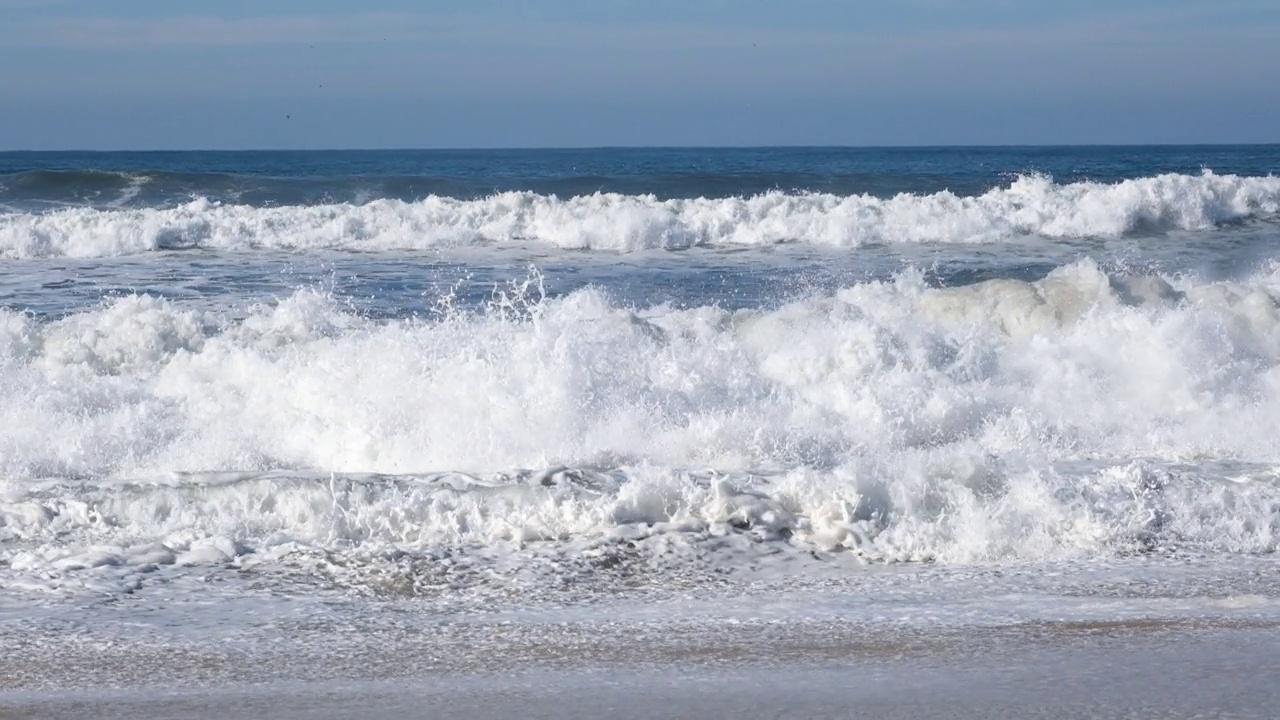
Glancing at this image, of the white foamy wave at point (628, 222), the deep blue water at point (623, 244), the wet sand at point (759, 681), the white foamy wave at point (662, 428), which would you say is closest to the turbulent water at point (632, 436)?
the white foamy wave at point (662, 428)

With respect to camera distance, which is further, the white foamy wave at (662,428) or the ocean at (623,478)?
the white foamy wave at (662,428)

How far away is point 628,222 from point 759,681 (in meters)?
14.8

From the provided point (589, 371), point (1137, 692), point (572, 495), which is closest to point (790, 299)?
point (589, 371)

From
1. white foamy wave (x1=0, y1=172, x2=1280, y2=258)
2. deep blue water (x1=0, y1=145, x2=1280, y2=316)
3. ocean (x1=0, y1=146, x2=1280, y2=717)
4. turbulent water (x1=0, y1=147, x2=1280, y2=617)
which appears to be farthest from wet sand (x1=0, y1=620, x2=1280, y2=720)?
white foamy wave (x1=0, y1=172, x2=1280, y2=258)

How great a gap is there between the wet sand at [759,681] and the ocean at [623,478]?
1.4 inches

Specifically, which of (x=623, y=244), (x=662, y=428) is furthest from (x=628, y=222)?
(x=662, y=428)

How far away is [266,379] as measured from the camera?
7719 mm

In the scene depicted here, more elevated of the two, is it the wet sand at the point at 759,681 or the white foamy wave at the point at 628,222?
the white foamy wave at the point at 628,222

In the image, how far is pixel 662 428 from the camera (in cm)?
684

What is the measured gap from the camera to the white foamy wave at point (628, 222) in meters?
18.2

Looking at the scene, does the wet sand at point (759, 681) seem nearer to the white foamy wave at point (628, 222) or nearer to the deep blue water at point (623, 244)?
the deep blue water at point (623, 244)

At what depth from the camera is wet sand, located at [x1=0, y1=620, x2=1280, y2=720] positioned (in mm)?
3637

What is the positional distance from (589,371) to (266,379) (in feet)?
6.10

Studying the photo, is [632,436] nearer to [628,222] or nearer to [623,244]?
[623,244]
